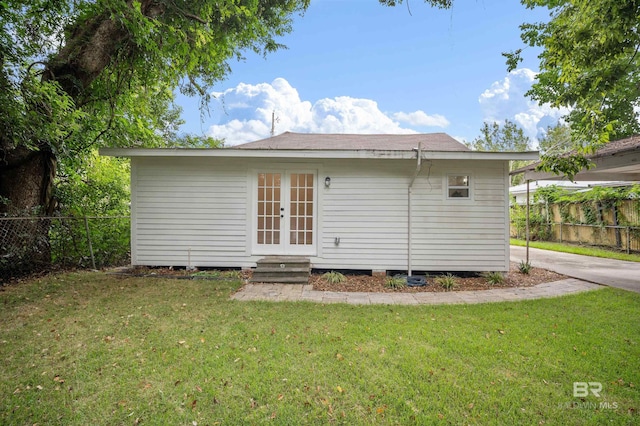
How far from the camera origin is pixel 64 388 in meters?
2.15

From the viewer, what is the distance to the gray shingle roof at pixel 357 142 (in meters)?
6.89

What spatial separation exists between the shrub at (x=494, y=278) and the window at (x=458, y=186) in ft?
5.34

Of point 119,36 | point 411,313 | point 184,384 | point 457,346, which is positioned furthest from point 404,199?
point 119,36

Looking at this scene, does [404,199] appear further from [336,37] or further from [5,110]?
[336,37]

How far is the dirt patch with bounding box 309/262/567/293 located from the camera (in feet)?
16.6

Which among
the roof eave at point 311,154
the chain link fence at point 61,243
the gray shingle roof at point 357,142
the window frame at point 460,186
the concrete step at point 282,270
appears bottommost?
the concrete step at point 282,270

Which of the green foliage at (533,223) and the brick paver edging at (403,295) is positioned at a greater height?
the green foliage at (533,223)

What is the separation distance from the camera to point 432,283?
542 cm

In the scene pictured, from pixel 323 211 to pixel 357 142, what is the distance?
8.58 ft

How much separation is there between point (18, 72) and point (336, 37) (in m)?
11.1

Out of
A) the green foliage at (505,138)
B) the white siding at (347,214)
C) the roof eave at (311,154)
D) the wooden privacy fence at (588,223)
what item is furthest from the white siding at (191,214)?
the green foliage at (505,138)

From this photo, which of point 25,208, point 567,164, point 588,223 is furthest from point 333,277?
point 588,223

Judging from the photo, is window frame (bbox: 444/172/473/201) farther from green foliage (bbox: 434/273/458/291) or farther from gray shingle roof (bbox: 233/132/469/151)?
green foliage (bbox: 434/273/458/291)

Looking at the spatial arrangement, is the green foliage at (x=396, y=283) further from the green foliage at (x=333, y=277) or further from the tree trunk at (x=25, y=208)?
the tree trunk at (x=25, y=208)
